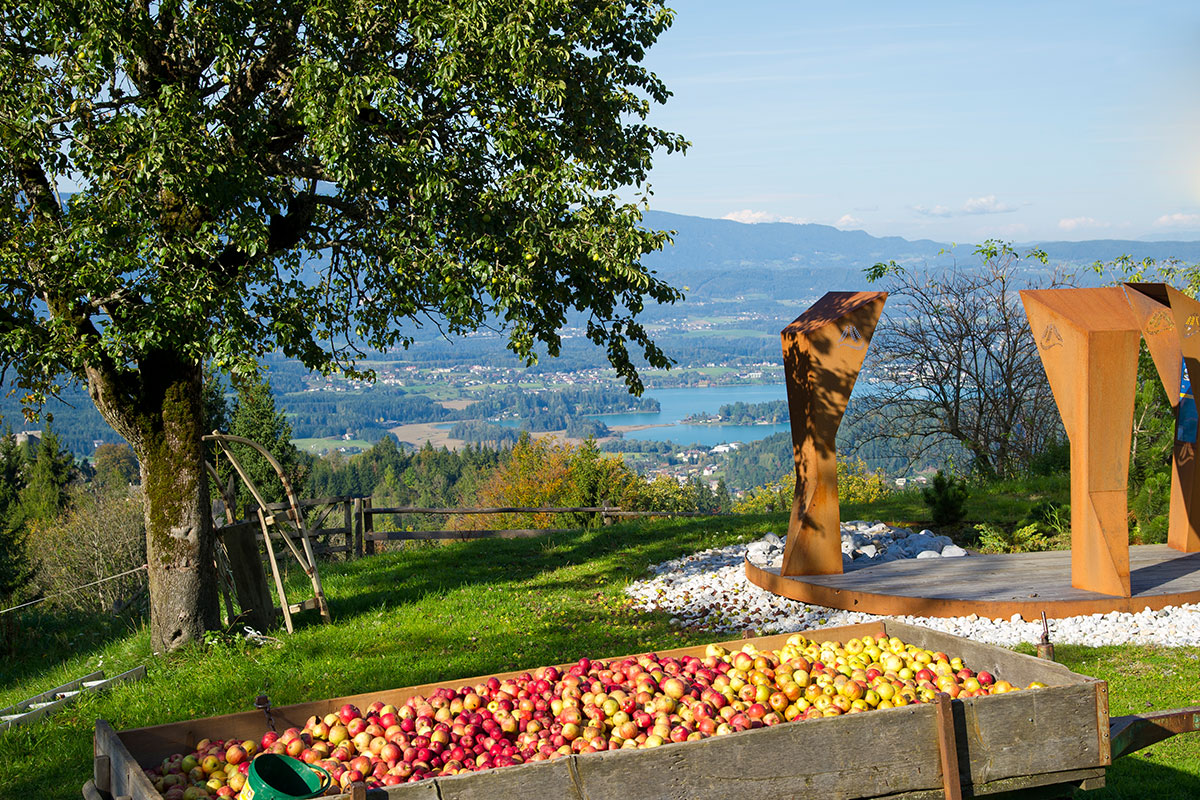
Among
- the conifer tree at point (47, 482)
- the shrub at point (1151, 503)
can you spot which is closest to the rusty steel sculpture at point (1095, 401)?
the shrub at point (1151, 503)

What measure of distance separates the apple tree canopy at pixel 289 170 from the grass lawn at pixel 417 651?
8.57ft

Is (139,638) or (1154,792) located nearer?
(1154,792)

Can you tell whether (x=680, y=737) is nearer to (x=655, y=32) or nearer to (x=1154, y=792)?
(x=1154, y=792)

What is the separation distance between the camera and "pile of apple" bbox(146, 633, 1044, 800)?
3.26 meters

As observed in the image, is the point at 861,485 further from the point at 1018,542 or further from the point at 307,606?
the point at 307,606

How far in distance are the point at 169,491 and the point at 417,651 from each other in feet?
8.98

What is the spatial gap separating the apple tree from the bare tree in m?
13.5

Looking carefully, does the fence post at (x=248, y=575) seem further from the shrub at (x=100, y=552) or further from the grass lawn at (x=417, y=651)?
the shrub at (x=100, y=552)

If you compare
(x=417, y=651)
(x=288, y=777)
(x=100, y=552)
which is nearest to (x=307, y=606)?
(x=417, y=651)

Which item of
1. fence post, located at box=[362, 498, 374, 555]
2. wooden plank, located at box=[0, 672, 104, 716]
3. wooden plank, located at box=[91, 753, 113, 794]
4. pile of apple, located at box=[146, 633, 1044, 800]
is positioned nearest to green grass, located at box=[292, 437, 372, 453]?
fence post, located at box=[362, 498, 374, 555]

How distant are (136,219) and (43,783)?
13.8 feet

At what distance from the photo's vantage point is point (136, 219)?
7.19 m

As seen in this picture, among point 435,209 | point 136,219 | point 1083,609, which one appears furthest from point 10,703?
point 1083,609

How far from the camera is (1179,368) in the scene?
8508 mm
